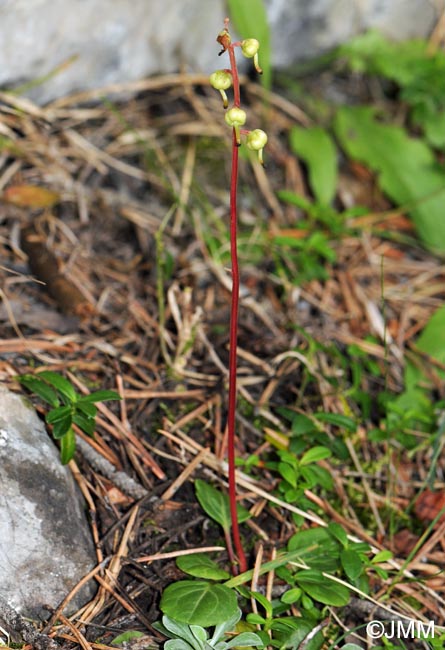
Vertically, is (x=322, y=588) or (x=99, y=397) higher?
(x=99, y=397)

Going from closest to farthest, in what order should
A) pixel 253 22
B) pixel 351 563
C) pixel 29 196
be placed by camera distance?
pixel 351 563, pixel 29 196, pixel 253 22

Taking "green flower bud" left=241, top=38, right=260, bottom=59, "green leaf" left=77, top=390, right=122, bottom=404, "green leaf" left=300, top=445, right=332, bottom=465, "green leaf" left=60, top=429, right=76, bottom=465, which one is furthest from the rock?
"green flower bud" left=241, top=38, right=260, bottom=59

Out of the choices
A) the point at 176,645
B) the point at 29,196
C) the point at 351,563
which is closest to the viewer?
the point at 176,645

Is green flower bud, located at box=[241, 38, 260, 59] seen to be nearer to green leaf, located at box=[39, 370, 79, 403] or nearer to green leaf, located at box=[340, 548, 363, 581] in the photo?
green leaf, located at box=[39, 370, 79, 403]

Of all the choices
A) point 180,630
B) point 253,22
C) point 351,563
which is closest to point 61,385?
point 180,630

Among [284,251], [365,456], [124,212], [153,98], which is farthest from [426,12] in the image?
[365,456]

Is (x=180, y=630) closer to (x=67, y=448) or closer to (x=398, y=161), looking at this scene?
(x=67, y=448)

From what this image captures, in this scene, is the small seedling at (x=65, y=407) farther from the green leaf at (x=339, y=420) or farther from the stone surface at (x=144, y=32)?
the stone surface at (x=144, y=32)

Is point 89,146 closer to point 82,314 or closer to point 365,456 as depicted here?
point 82,314

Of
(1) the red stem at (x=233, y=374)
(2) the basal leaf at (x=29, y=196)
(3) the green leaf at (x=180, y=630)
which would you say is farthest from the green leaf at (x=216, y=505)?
(2) the basal leaf at (x=29, y=196)
